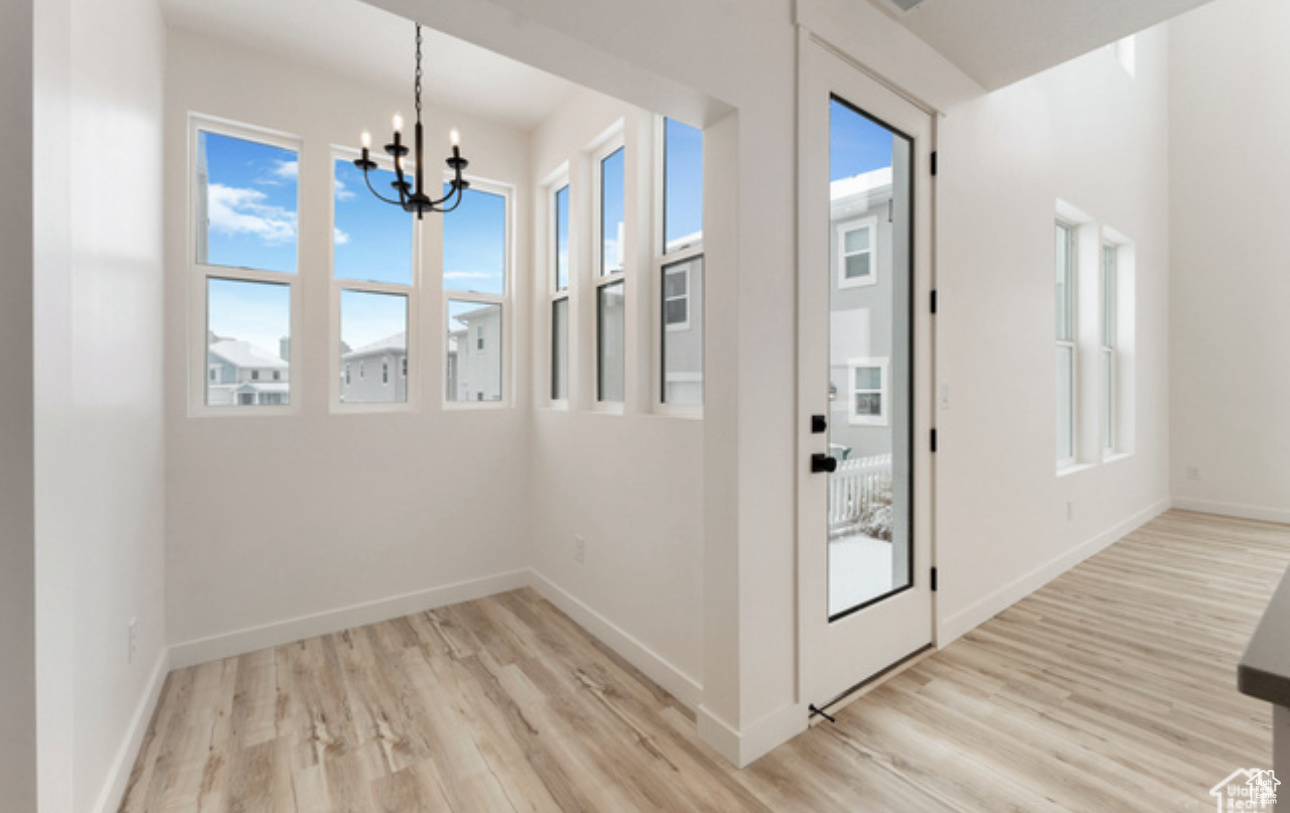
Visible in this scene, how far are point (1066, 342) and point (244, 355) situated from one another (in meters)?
5.45

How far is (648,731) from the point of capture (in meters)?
2.04

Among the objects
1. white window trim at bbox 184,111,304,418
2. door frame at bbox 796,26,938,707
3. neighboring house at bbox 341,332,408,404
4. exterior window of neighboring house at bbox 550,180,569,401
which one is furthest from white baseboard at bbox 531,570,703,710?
white window trim at bbox 184,111,304,418

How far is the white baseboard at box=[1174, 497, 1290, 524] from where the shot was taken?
4.96 meters

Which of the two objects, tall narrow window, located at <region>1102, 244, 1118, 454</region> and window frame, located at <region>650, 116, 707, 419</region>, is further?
tall narrow window, located at <region>1102, 244, 1118, 454</region>

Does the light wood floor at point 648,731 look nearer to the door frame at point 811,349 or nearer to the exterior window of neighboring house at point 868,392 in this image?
the door frame at point 811,349

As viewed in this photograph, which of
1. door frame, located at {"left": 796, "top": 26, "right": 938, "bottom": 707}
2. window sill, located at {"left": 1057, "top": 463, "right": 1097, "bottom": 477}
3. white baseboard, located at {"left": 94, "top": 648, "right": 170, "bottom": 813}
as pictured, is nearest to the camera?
white baseboard, located at {"left": 94, "top": 648, "right": 170, "bottom": 813}

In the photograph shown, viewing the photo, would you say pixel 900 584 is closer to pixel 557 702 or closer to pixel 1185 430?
pixel 557 702

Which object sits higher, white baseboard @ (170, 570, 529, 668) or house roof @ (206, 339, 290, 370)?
house roof @ (206, 339, 290, 370)

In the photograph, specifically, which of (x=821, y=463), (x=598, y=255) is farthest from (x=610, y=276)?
(x=821, y=463)

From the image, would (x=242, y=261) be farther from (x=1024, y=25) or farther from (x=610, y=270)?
(x=1024, y=25)

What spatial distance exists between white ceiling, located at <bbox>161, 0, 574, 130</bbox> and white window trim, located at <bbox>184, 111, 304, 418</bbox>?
0.41 metres

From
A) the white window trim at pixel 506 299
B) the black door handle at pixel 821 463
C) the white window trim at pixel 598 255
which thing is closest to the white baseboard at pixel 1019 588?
the black door handle at pixel 821 463

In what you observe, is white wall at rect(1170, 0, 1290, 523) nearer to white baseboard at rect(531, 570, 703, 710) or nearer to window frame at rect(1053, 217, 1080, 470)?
window frame at rect(1053, 217, 1080, 470)

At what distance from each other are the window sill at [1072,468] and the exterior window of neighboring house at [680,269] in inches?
111
